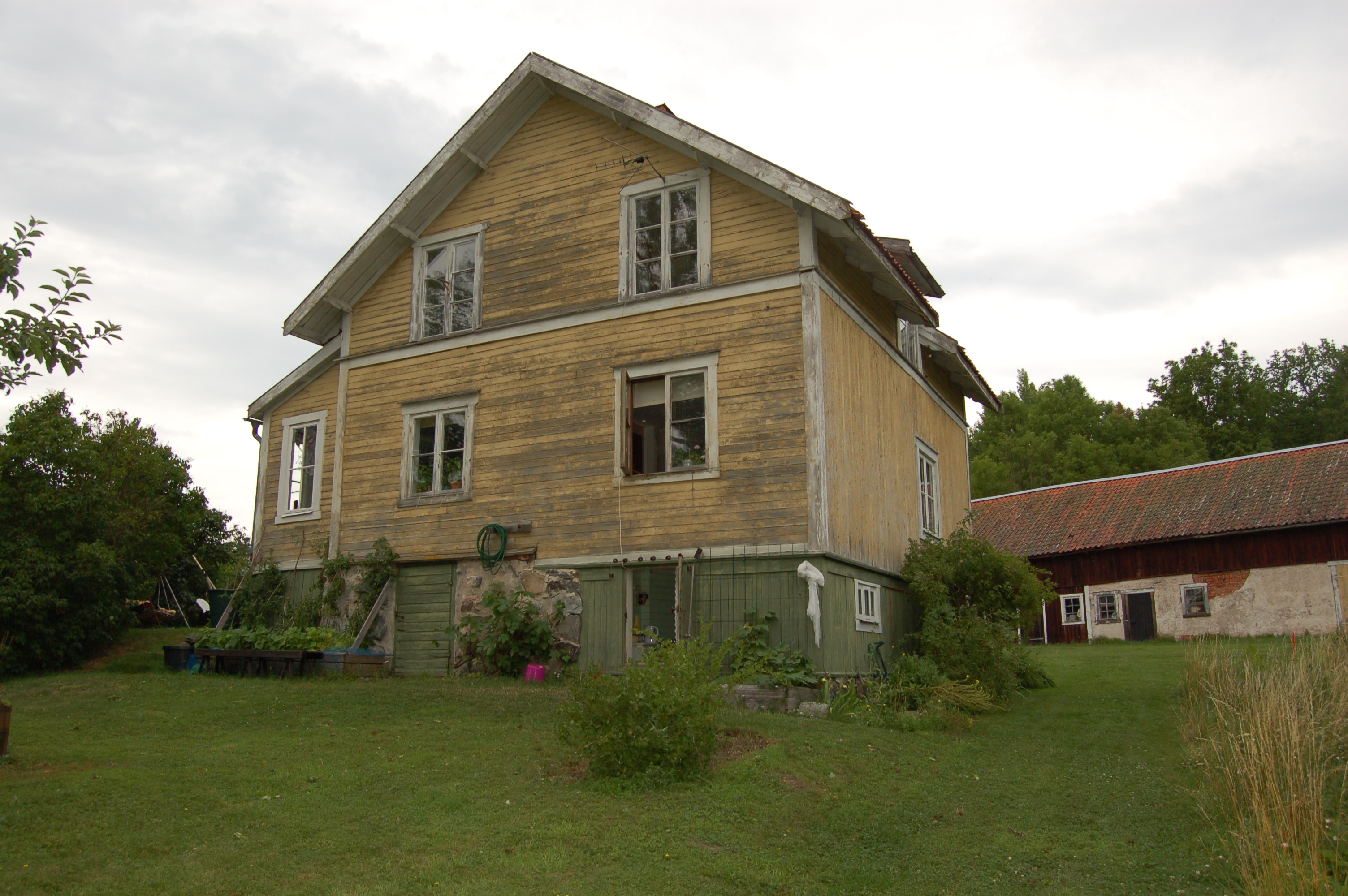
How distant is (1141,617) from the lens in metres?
30.7

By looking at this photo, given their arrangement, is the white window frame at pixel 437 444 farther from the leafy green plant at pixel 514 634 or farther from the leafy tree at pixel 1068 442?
the leafy tree at pixel 1068 442

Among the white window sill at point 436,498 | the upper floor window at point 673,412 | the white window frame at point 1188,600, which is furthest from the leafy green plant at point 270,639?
the white window frame at point 1188,600

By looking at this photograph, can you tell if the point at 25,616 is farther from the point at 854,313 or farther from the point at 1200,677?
the point at 1200,677

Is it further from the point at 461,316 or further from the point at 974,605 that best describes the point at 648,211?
the point at 974,605

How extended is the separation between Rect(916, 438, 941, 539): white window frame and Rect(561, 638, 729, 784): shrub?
10.8 meters

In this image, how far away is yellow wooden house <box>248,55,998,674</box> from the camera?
14398 millimetres

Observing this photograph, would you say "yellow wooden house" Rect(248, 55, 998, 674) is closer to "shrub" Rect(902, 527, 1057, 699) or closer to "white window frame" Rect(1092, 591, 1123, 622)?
"shrub" Rect(902, 527, 1057, 699)

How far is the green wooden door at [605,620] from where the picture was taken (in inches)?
595

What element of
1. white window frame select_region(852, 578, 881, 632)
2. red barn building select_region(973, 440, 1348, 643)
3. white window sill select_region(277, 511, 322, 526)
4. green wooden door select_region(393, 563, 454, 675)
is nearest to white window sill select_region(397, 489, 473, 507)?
green wooden door select_region(393, 563, 454, 675)

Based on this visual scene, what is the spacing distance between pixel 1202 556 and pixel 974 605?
16.6 metres

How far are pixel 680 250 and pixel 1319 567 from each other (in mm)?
21518

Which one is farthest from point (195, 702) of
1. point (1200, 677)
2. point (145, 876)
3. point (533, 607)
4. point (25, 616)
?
point (1200, 677)

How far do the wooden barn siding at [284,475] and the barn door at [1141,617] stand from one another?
23.6 meters

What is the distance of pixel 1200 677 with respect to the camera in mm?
12703
